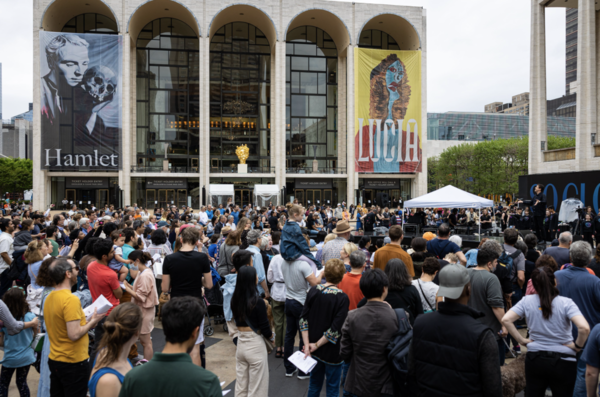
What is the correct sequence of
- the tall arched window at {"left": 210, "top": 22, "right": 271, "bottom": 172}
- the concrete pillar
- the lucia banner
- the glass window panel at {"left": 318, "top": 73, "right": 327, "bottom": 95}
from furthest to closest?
the glass window panel at {"left": 318, "top": 73, "right": 327, "bottom": 95}
the tall arched window at {"left": 210, "top": 22, "right": 271, "bottom": 172}
the lucia banner
the concrete pillar

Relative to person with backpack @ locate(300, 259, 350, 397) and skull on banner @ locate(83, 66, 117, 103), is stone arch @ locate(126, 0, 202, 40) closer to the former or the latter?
→ skull on banner @ locate(83, 66, 117, 103)

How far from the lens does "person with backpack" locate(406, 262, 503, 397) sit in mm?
2543

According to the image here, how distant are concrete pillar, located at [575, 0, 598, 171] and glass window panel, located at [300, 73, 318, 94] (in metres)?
25.9

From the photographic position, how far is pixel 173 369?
2029 mm

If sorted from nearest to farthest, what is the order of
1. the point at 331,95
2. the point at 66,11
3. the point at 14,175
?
the point at 66,11, the point at 331,95, the point at 14,175

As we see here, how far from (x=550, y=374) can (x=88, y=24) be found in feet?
156

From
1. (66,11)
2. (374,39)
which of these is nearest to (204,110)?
(66,11)

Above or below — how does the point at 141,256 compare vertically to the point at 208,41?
below

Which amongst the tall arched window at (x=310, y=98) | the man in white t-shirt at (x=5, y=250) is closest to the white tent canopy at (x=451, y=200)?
the man in white t-shirt at (x=5, y=250)

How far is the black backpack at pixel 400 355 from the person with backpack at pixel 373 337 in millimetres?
38

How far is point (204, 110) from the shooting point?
121 feet

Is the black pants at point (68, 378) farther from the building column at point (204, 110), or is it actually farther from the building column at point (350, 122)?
the building column at point (350, 122)

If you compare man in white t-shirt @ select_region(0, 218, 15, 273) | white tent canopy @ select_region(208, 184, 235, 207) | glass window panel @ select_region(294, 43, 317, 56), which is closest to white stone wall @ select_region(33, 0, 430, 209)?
white tent canopy @ select_region(208, 184, 235, 207)

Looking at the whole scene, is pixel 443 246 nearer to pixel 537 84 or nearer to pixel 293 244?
pixel 293 244
